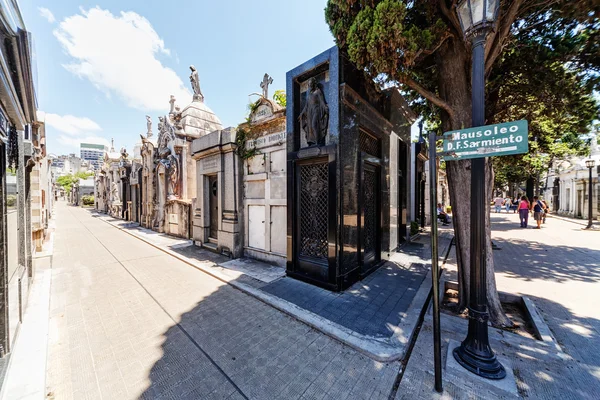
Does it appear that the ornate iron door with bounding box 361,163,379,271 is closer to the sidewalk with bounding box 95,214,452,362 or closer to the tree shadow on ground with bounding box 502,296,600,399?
the sidewalk with bounding box 95,214,452,362

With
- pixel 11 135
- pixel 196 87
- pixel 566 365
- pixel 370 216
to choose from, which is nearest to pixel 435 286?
pixel 566 365

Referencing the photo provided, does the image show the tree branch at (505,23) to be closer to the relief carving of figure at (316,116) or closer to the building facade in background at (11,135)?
the relief carving of figure at (316,116)

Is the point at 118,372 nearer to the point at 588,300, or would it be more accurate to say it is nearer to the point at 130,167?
the point at 588,300

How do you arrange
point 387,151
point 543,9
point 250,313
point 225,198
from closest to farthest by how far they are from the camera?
1. point 250,313
2. point 543,9
3. point 387,151
4. point 225,198

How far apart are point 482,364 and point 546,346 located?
4.45 ft

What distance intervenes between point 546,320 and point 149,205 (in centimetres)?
1755

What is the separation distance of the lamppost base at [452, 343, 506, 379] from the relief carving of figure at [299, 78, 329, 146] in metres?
4.20

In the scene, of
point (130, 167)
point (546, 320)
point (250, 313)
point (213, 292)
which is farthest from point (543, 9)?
point (130, 167)

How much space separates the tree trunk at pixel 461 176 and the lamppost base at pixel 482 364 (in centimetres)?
141

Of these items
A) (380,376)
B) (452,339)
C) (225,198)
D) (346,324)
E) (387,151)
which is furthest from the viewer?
(225,198)

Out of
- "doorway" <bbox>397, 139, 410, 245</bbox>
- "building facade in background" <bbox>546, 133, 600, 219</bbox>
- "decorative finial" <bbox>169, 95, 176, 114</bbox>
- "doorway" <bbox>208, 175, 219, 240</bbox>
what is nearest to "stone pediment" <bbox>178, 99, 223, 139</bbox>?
"decorative finial" <bbox>169, 95, 176, 114</bbox>

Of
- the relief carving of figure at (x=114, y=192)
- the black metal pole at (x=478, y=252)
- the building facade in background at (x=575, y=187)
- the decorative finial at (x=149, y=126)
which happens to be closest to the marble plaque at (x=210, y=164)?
the black metal pole at (x=478, y=252)

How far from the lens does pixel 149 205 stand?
14.5m

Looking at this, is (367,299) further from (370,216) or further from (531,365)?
(370,216)
